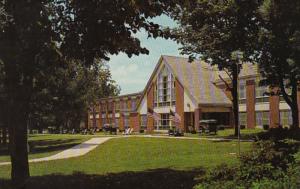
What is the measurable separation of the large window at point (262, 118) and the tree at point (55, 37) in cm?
4347

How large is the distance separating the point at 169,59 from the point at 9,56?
165 ft

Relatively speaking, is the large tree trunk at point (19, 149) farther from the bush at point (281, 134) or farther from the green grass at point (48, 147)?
the green grass at point (48, 147)

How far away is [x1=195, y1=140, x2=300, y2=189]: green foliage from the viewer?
749 centimetres

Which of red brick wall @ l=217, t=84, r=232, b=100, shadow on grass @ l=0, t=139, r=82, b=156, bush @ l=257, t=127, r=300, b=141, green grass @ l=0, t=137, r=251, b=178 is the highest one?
red brick wall @ l=217, t=84, r=232, b=100

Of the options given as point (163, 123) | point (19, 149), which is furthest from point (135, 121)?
point (19, 149)

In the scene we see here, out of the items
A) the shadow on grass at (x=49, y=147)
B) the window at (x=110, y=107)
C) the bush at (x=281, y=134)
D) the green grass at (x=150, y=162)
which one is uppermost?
the window at (x=110, y=107)

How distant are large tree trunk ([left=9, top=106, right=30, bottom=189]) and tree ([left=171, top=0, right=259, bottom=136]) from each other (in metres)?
18.5

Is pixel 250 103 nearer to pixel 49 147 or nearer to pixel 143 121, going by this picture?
pixel 143 121

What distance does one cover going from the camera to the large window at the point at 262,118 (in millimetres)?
55219

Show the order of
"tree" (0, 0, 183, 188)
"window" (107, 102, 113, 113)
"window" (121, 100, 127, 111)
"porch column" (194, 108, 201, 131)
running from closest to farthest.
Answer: "tree" (0, 0, 183, 188) → "porch column" (194, 108, 201, 131) → "window" (121, 100, 127, 111) → "window" (107, 102, 113, 113)

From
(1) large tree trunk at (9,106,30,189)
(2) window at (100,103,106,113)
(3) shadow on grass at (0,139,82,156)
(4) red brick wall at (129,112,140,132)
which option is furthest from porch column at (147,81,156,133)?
(1) large tree trunk at (9,106,30,189)

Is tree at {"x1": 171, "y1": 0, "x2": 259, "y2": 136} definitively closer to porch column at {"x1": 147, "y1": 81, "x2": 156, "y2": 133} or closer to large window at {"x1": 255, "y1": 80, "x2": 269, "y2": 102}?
large window at {"x1": 255, "y1": 80, "x2": 269, "y2": 102}

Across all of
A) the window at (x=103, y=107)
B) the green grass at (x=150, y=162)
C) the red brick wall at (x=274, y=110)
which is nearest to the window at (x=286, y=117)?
the red brick wall at (x=274, y=110)

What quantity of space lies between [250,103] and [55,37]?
154 ft
